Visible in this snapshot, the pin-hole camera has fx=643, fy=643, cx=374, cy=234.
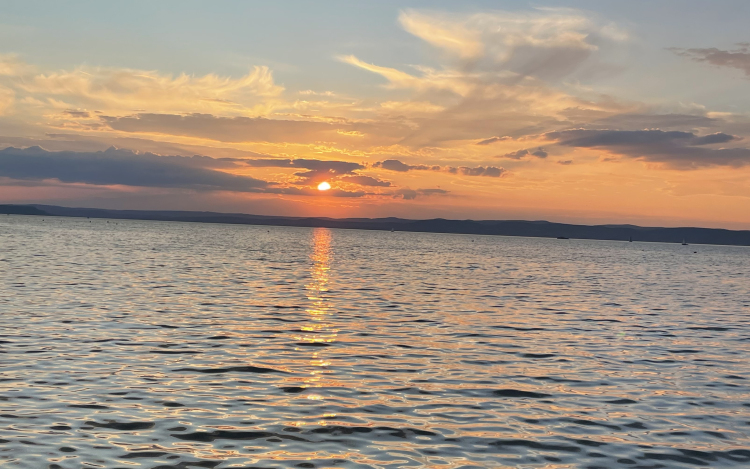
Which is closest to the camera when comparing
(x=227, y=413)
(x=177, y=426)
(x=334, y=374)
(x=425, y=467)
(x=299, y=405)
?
(x=425, y=467)

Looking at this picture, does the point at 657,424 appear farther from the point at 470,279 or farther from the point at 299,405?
the point at 470,279

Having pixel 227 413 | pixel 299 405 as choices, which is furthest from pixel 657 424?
pixel 227 413

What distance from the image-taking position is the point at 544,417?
17.1 m

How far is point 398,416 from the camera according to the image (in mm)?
16406

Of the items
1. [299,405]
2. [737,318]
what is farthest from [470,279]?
[299,405]

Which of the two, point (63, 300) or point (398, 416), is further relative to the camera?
point (63, 300)

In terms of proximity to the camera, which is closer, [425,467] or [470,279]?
[425,467]

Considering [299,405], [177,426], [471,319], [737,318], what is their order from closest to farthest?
[177,426]
[299,405]
[471,319]
[737,318]

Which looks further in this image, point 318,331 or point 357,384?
point 318,331

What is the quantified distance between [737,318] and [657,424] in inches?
1211

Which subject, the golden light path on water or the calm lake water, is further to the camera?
the golden light path on water

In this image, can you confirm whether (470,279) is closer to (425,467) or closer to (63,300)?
(63,300)

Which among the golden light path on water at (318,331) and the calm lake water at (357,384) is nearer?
the calm lake water at (357,384)

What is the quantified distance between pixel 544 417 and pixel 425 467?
219 inches
